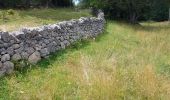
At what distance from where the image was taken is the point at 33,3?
147 feet

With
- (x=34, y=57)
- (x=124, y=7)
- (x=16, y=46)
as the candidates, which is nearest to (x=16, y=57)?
(x=16, y=46)

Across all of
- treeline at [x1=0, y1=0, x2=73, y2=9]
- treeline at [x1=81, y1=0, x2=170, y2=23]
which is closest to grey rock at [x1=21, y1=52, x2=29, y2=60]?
treeline at [x1=0, y1=0, x2=73, y2=9]

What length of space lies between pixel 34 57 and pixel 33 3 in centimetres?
3343

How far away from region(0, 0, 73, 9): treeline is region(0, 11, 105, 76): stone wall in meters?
23.0

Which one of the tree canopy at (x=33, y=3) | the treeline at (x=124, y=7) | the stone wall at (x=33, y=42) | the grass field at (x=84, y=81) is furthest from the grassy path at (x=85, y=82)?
the treeline at (x=124, y=7)

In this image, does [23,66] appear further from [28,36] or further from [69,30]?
[69,30]

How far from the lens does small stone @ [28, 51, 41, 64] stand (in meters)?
11.9

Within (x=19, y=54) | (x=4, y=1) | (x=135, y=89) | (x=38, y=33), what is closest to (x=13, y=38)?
(x=19, y=54)

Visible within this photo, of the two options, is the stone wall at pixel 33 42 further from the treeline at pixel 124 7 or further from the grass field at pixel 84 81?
the treeline at pixel 124 7

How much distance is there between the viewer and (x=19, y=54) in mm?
11266

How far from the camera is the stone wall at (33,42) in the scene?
10.6 meters

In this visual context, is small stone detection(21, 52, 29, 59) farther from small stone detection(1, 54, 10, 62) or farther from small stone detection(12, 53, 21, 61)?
small stone detection(1, 54, 10, 62)

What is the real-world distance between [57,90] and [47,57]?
3431 mm

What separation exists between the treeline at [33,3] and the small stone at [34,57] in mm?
27455
